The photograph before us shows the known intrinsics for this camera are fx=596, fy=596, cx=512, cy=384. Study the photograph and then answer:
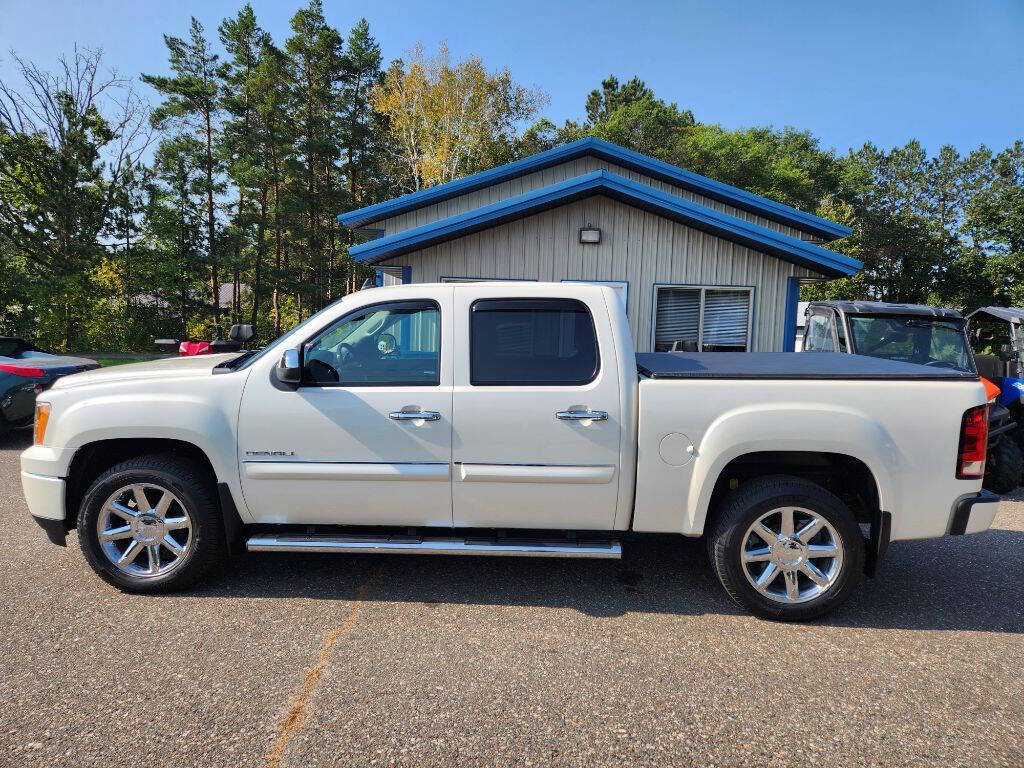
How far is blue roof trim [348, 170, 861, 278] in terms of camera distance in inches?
356

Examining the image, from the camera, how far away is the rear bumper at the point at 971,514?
3303mm

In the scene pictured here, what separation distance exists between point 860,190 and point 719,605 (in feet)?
174

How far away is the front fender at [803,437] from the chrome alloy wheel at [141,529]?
10.2ft

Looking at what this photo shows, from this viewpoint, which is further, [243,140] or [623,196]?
[243,140]

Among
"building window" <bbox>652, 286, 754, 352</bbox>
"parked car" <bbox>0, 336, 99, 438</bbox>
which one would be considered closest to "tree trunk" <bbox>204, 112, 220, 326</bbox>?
"parked car" <bbox>0, 336, 99, 438</bbox>

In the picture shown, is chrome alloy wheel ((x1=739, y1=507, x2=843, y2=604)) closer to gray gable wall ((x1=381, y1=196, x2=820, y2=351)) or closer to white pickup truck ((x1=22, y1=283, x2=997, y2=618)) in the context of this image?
white pickup truck ((x1=22, y1=283, x2=997, y2=618))

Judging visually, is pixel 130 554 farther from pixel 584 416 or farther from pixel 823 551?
pixel 823 551

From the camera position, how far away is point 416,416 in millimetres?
3451

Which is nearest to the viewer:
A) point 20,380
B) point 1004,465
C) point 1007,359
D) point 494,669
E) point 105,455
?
point 494,669

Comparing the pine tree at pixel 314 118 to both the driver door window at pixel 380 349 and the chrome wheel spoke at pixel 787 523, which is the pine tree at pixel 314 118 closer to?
the driver door window at pixel 380 349

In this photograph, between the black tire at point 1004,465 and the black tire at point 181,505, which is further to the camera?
the black tire at point 1004,465

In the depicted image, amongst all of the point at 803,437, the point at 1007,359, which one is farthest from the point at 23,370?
the point at 1007,359

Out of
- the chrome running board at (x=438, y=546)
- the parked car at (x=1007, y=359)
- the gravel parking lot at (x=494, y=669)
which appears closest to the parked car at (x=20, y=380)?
the gravel parking lot at (x=494, y=669)

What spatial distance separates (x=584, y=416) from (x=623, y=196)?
7.03 m
